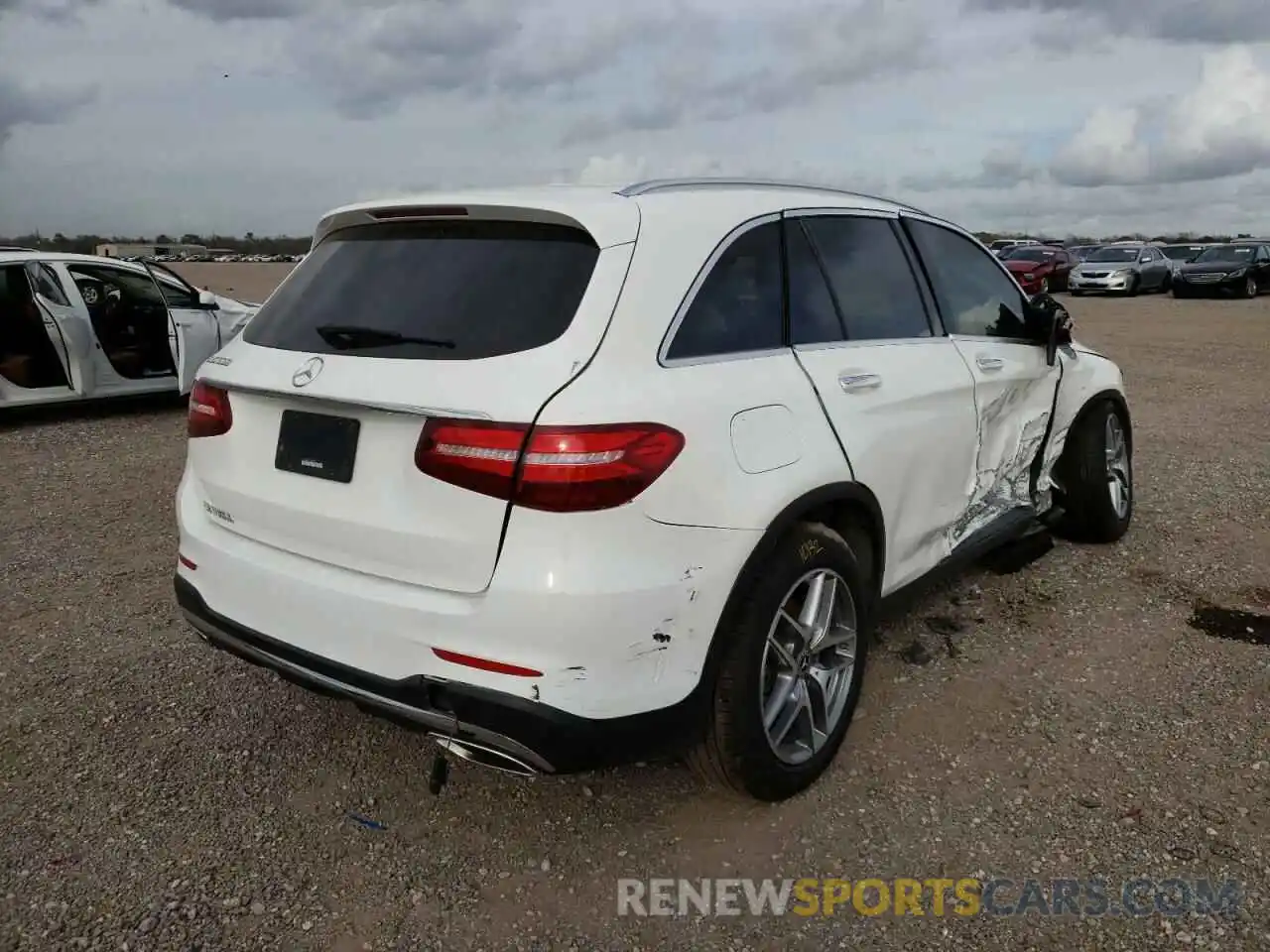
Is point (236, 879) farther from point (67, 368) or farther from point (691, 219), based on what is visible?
point (67, 368)


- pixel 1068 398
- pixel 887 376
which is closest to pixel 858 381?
pixel 887 376

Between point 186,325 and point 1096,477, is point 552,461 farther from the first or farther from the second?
point 186,325

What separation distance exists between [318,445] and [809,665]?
1536mm

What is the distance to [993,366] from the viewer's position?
3.81 m

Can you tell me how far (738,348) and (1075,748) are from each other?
5.76 feet

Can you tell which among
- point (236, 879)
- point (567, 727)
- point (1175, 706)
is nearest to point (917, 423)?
point (1175, 706)

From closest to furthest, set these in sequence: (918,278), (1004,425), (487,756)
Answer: (487,756) → (918,278) → (1004,425)

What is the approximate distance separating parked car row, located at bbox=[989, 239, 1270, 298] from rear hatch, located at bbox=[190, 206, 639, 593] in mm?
23815

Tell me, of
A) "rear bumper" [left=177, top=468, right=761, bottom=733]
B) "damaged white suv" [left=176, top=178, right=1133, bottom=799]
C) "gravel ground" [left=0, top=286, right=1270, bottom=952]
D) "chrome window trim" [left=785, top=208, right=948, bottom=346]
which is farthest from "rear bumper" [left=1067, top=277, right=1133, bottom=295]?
"rear bumper" [left=177, top=468, right=761, bottom=733]

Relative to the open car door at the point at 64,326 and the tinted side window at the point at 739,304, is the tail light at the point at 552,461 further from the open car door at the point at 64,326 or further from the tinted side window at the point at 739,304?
the open car door at the point at 64,326

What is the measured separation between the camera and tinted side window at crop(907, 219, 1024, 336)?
12.3 feet

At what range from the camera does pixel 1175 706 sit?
338cm

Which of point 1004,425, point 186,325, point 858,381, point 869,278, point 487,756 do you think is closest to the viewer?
point 487,756

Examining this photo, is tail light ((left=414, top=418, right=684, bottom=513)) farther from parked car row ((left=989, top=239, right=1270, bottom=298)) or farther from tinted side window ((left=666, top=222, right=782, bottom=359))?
parked car row ((left=989, top=239, right=1270, bottom=298))
